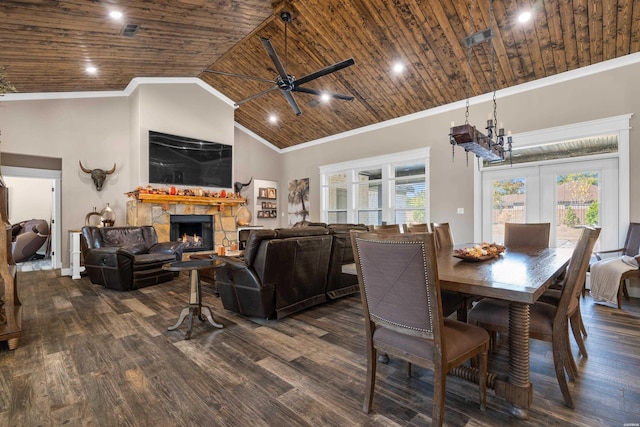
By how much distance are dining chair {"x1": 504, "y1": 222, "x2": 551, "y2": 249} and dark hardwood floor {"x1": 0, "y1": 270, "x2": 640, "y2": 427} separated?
885mm

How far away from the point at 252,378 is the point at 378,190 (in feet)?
18.3

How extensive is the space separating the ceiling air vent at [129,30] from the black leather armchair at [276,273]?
11.3 feet

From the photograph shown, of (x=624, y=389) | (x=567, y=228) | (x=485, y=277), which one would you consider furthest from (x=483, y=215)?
(x=485, y=277)

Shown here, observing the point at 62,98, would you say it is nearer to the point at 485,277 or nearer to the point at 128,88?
the point at 128,88

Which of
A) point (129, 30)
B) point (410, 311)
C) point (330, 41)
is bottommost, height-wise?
point (410, 311)

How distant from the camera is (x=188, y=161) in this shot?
6.59m

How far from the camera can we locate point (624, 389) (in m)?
1.88

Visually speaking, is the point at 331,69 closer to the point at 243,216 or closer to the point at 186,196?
the point at 186,196

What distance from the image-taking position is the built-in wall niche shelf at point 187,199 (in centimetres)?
583

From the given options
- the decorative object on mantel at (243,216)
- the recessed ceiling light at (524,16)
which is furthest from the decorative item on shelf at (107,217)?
the recessed ceiling light at (524,16)

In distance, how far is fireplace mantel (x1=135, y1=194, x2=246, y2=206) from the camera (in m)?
5.84

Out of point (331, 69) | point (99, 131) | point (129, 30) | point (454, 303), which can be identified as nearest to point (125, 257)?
point (129, 30)

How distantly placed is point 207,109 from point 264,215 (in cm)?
331

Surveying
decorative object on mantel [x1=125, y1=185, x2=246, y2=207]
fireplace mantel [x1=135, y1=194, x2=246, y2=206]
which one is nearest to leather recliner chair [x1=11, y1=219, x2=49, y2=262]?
decorative object on mantel [x1=125, y1=185, x2=246, y2=207]
